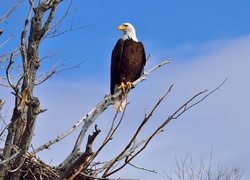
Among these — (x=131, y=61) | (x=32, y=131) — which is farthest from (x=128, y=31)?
(x=32, y=131)

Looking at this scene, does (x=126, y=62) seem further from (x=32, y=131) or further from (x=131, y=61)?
(x=32, y=131)

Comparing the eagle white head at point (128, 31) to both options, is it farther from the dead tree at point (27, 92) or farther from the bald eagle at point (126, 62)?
the dead tree at point (27, 92)

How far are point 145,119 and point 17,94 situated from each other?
→ 697 mm

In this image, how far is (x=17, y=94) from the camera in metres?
2.84

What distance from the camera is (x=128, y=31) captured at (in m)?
6.92

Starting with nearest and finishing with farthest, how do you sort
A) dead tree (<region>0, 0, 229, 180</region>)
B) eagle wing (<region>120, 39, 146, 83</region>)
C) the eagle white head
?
dead tree (<region>0, 0, 229, 180</region>)
eagle wing (<region>120, 39, 146, 83</region>)
the eagle white head

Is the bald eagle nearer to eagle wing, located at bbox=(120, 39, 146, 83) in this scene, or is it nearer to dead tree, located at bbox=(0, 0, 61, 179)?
eagle wing, located at bbox=(120, 39, 146, 83)

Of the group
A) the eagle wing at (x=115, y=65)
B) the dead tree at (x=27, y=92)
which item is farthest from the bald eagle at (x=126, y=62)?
the dead tree at (x=27, y=92)

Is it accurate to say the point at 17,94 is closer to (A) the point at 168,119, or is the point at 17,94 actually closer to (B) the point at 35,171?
(A) the point at 168,119

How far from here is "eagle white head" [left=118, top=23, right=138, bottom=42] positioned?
687cm

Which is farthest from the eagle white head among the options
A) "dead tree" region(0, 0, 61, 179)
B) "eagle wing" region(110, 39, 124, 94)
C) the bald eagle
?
"dead tree" region(0, 0, 61, 179)

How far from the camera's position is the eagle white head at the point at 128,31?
687 centimetres

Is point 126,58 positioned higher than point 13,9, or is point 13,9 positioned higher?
point 13,9

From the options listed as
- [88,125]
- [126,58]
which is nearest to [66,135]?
[88,125]
